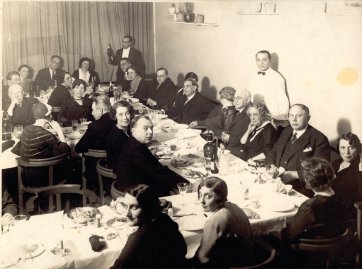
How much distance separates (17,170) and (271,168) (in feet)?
7.02

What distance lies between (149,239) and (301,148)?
170cm

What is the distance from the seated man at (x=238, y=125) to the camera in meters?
4.08

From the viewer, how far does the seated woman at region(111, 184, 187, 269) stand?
2.12 metres

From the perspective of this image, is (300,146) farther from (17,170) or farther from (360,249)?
(17,170)

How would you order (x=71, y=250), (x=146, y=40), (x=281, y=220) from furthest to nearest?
(x=146, y=40), (x=281, y=220), (x=71, y=250)

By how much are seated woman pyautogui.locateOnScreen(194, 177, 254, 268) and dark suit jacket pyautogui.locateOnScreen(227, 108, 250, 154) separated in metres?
1.71

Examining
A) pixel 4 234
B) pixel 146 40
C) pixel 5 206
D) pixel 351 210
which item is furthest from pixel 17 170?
pixel 146 40

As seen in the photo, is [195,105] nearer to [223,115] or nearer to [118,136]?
[223,115]

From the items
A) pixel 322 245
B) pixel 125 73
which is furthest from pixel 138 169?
pixel 125 73

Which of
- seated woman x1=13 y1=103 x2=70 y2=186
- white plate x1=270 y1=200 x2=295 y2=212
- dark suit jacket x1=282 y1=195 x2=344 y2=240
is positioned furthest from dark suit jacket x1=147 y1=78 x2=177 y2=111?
dark suit jacket x1=282 y1=195 x2=344 y2=240

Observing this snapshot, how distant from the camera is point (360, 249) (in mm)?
2789

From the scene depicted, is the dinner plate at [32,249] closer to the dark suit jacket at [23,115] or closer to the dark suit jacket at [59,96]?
the dark suit jacket at [23,115]

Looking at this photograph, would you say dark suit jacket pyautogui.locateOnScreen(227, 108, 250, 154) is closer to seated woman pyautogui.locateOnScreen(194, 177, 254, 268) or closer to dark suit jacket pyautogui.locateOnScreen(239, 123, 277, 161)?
dark suit jacket pyautogui.locateOnScreen(239, 123, 277, 161)

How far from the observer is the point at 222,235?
2252 millimetres
